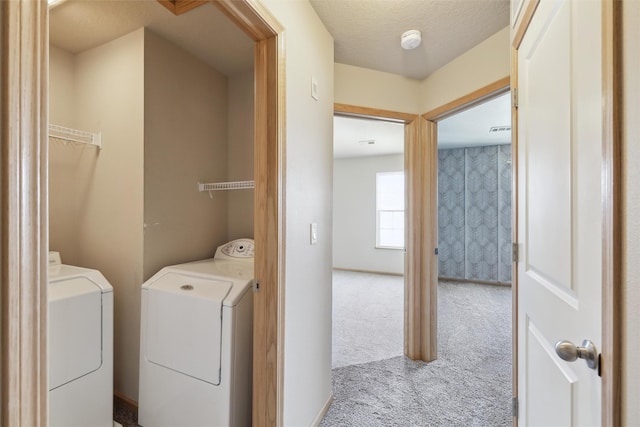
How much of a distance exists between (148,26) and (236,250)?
61.1 inches

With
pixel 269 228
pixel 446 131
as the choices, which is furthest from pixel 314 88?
pixel 446 131

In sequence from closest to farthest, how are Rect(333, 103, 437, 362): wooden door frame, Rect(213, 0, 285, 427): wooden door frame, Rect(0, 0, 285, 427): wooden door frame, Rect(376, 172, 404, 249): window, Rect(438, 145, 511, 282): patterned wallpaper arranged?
1. Rect(0, 0, 285, 427): wooden door frame
2. Rect(213, 0, 285, 427): wooden door frame
3. Rect(333, 103, 437, 362): wooden door frame
4. Rect(438, 145, 511, 282): patterned wallpaper
5. Rect(376, 172, 404, 249): window

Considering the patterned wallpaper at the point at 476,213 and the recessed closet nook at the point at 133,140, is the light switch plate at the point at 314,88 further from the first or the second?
the patterned wallpaper at the point at 476,213

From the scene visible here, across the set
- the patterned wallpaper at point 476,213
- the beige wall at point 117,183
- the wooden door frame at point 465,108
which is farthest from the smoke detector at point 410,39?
the patterned wallpaper at point 476,213

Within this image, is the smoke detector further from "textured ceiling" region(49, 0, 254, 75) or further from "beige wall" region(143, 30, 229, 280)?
"beige wall" region(143, 30, 229, 280)

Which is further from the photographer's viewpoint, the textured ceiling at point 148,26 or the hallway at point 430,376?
the hallway at point 430,376

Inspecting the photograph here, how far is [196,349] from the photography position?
5.12 feet

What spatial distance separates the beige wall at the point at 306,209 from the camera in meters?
1.46

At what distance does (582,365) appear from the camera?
0.78m

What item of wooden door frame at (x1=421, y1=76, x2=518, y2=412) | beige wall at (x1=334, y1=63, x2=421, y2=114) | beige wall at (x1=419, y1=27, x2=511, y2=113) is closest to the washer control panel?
beige wall at (x1=334, y1=63, x2=421, y2=114)

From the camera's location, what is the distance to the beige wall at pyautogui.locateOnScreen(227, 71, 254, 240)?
2381 millimetres

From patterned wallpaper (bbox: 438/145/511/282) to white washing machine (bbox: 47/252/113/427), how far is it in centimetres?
527

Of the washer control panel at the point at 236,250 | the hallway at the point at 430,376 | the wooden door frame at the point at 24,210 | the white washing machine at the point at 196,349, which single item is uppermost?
the wooden door frame at the point at 24,210
